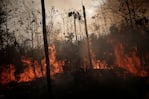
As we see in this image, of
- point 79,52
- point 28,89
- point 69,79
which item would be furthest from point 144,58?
point 28,89

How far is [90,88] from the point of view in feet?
93.4

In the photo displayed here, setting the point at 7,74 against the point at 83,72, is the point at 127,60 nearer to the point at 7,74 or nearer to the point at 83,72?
the point at 83,72

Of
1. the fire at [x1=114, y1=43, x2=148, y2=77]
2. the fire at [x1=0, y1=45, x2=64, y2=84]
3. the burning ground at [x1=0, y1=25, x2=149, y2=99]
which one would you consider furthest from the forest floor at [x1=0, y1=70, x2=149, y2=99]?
the fire at [x1=0, y1=45, x2=64, y2=84]

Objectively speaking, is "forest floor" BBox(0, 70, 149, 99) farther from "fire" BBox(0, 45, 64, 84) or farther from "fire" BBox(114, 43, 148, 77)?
"fire" BBox(0, 45, 64, 84)

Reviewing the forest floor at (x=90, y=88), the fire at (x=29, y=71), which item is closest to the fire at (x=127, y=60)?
the forest floor at (x=90, y=88)

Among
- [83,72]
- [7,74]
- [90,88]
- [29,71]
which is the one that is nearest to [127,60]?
[83,72]

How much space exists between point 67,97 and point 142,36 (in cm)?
3598

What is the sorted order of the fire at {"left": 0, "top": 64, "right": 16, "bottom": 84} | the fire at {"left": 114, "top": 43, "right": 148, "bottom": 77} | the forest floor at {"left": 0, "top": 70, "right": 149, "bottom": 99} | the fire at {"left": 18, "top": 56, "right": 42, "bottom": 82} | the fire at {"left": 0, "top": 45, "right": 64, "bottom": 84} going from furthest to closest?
the fire at {"left": 18, "top": 56, "right": 42, "bottom": 82} → the fire at {"left": 0, "top": 45, "right": 64, "bottom": 84} → the fire at {"left": 0, "top": 64, "right": 16, "bottom": 84} → the fire at {"left": 114, "top": 43, "right": 148, "bottom": 77} → the forest floor at {"left": 0, "top": 70, "right": 149, "bottom": 99}

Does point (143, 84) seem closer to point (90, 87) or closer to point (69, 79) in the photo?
point (90, 87)

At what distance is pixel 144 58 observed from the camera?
5216 cm

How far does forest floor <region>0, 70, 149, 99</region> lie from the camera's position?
26845 millimetres

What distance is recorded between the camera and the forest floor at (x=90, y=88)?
2685cm

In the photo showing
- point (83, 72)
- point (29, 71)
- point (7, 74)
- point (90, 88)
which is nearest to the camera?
point (90, 88)

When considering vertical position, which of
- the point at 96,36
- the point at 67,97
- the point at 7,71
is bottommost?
the point at 67,97
